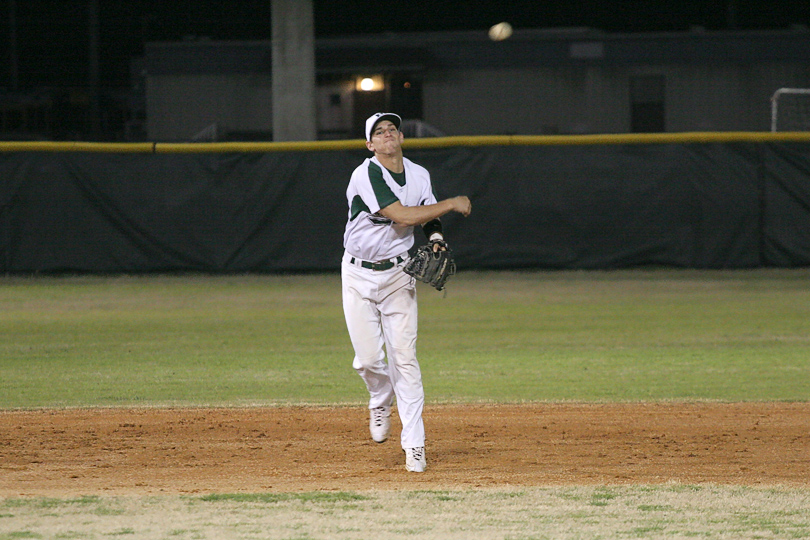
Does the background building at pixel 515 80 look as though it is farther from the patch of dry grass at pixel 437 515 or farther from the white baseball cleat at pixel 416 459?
the patch of dry grass at pixel 437 515

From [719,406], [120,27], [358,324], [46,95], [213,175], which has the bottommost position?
[719,406]

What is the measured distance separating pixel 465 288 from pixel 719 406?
7.24 metres

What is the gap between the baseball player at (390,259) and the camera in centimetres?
555

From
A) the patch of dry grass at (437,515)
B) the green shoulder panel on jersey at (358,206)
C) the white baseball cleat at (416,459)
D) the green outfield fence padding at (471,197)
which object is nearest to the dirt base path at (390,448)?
the white baseball cleat at (416,459)

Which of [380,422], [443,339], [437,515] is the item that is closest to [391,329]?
[380,422]

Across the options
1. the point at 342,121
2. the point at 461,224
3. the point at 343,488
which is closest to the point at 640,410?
the point at 343,488

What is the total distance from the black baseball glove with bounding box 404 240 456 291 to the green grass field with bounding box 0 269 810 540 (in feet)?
3.71

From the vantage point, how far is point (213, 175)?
16.0 meters

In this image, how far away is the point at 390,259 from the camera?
5695 millimetres

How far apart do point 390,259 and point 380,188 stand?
0.37 m

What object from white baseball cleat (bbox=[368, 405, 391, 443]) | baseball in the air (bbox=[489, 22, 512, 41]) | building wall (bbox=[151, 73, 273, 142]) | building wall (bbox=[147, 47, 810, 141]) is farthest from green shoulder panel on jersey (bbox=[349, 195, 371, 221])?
building wall (bbox=[151, 73, 273, 142])

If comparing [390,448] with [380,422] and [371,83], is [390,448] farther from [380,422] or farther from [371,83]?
[371,83]

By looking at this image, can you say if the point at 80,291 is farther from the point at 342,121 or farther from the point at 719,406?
the point at 342,121

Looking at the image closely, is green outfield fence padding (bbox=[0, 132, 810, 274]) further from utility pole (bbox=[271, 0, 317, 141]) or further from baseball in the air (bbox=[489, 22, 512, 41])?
baseball in the air (bbox=[489, 22, 512, 41])
